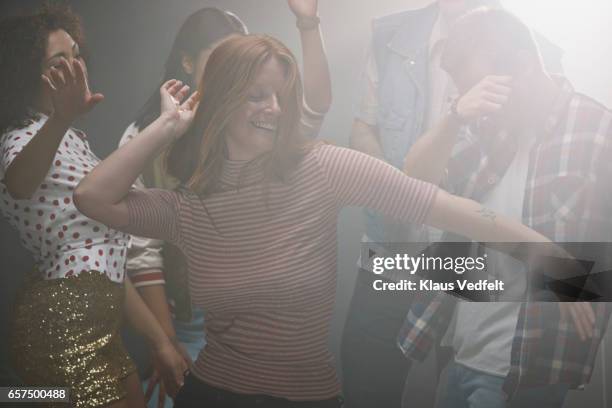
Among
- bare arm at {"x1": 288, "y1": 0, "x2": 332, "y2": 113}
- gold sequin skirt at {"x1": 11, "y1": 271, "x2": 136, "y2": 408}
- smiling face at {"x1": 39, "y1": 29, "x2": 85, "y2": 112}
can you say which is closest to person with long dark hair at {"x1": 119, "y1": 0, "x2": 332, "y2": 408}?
bare arm at {"x1": 288, "y1": 0, "x2": 332, "y2": 113}

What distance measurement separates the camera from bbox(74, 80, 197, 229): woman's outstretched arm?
1517 mm

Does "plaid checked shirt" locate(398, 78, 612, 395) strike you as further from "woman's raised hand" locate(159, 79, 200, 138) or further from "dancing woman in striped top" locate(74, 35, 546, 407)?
"woman's raised hand" locate(159, 79, 200, 138)

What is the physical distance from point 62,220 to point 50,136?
0.23 m

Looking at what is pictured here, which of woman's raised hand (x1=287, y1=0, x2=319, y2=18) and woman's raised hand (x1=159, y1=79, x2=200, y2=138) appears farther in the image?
woman's raised hand (x1=287, y1=0, x2=319, y2=18)

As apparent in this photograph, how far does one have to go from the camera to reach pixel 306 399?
60.5 inches

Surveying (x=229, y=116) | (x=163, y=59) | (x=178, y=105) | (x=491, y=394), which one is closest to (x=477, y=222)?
(x=491, y=394)

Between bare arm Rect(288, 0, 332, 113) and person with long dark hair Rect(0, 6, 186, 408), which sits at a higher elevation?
bare arm Rect(288, 0, 332, 113)

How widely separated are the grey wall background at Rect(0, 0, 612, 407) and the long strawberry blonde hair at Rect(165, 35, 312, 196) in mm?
93

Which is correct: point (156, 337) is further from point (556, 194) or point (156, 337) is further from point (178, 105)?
point (556, 194)

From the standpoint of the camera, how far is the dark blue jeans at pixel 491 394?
157 centimetres

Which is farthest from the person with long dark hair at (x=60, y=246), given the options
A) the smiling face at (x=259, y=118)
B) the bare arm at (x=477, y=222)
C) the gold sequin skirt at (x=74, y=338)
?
the bare arm at (x=477, y=222)

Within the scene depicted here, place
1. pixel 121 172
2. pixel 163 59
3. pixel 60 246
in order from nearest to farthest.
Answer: pixel 121 172
pixel 60 246
pixel 163 59

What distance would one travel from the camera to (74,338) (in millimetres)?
1580

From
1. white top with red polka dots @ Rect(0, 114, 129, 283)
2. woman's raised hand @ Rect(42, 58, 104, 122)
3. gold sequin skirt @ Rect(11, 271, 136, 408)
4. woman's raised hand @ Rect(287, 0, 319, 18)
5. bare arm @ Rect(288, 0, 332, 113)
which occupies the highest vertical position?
woman's raised hand @ Rect(287, 0, 319, 18)
